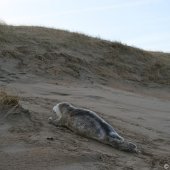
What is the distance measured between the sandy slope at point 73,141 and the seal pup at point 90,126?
12 centimetres

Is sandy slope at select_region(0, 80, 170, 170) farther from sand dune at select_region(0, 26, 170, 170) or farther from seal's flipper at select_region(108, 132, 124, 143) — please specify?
seal's flipper at select_region(108, 132, 124, 143)

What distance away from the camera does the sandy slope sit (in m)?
6.01

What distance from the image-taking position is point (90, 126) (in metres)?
7.25

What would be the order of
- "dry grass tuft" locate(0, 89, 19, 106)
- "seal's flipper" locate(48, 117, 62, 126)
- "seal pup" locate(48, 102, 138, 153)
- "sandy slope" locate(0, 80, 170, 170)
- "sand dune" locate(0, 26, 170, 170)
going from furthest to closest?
"seal's flipper" locate(48, 117, 62, 126) → "dry grass tuft" locate(0, 89, 19, 106) → "seal pup" locate(48, 102, 138, 153) → "sand dune" locate(0, 26, 170, 170) → "sandy slope" locate(0, 80, 170, 170)

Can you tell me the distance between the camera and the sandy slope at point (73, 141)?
6.01m

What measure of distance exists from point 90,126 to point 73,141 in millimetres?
527

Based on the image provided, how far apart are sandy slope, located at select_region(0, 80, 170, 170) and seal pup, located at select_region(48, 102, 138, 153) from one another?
12cm

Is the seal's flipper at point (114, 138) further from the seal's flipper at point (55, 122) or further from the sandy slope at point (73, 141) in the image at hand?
the seal's flipper at point (55, 122)

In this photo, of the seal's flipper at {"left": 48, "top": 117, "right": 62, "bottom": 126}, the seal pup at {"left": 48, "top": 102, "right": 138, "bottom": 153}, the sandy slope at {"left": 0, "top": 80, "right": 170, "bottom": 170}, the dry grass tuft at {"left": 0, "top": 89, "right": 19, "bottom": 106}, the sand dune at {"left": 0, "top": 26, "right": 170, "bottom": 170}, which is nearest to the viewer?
the sandy slope at {"left": 0, "top": 80, "right": 170, "bottom": 170}

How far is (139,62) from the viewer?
18047 mm

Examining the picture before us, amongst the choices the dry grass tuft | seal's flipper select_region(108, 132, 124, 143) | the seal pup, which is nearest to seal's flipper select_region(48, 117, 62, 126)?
the seal pup

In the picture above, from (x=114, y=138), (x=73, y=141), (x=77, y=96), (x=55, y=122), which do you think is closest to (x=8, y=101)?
(x=55, y=122)

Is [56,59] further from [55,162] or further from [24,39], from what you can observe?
[55,162]

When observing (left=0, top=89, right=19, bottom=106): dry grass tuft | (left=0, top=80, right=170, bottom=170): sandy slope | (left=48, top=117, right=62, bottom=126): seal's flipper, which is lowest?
(left=0, top=80, right=170, bottom=170): sandy slope
